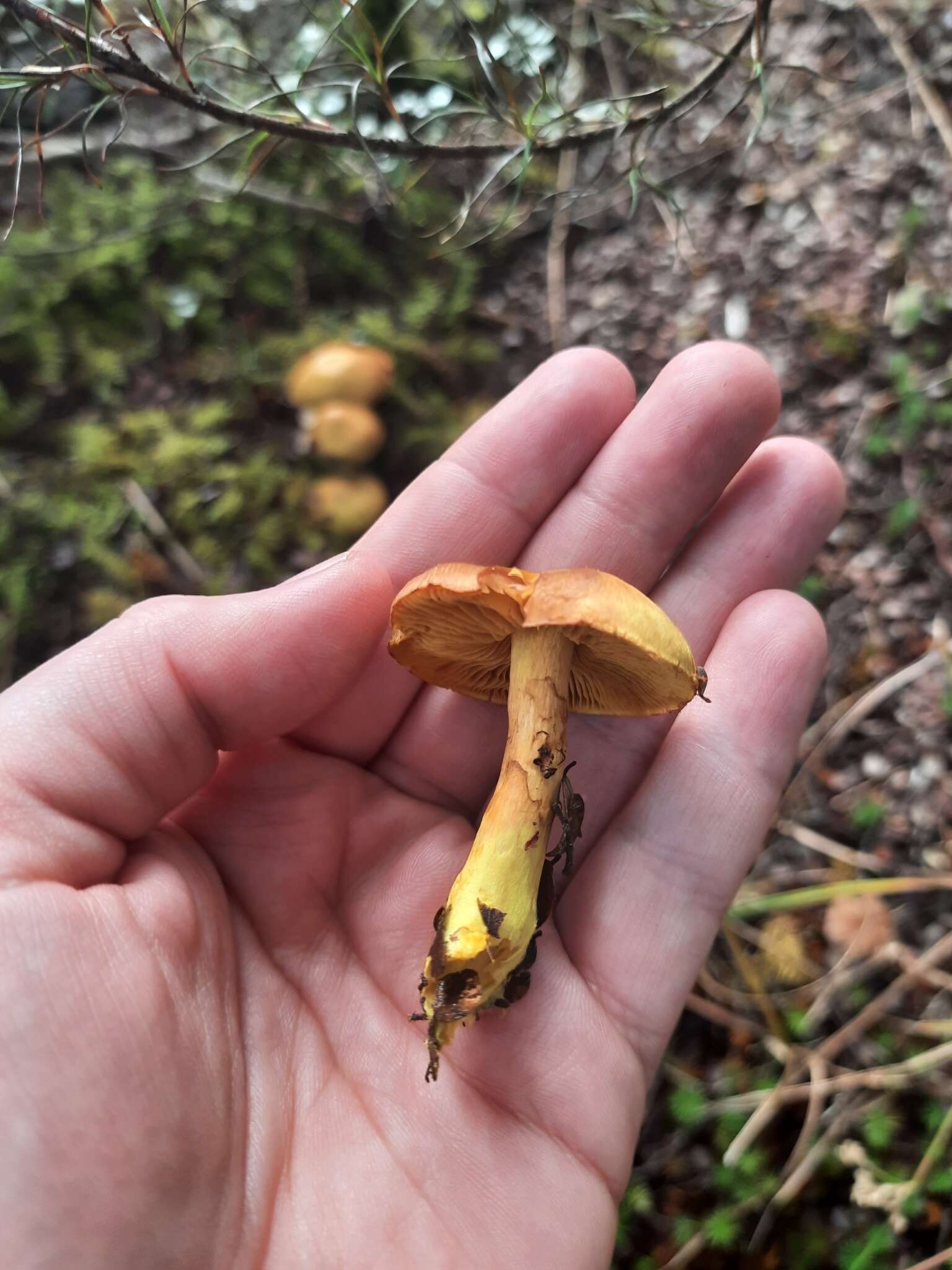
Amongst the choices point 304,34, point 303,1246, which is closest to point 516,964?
point 303,1246

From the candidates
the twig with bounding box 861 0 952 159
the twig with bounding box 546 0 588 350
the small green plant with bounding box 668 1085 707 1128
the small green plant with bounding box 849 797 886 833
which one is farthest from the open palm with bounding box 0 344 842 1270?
the twig with bounding box 861 0 952 159

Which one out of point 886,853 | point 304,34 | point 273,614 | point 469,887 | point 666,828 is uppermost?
point 304,34

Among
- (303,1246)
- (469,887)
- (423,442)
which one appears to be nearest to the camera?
(303,1246)

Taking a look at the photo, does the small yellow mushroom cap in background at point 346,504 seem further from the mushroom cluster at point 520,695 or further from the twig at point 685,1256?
the twig at point 685,1256

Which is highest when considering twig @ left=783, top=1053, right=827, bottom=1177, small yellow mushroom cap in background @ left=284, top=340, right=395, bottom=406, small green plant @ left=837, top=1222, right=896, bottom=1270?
small yellow mushroom cap in background @ left=284, top=340, right=395, bottom=406

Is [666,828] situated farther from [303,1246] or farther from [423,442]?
[423,442]

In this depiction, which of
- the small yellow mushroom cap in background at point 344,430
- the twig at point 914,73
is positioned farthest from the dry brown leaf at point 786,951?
the twig at point 914,73

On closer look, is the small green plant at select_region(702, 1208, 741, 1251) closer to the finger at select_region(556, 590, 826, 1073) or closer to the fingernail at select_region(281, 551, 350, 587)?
the finger at select_region(556, 590, 826, 1073)
